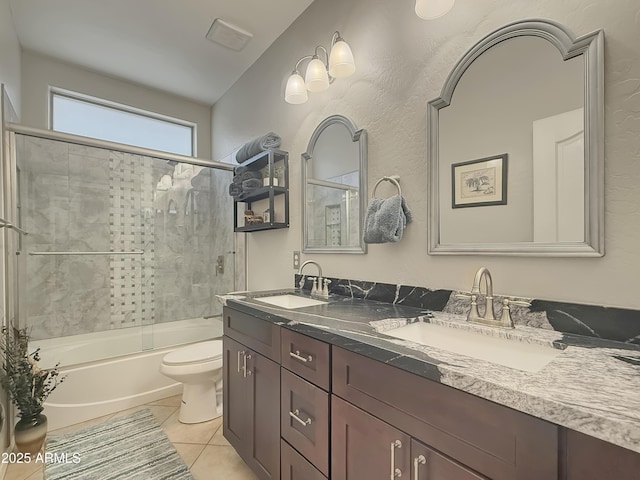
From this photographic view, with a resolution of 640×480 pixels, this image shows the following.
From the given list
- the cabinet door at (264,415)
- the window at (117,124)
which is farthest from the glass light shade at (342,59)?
the window at (117,124)

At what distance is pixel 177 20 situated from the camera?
7.20 ft

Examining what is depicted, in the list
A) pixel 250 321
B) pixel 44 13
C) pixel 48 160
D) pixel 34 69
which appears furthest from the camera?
pixel 34 69

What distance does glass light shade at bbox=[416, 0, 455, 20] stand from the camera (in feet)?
3.83

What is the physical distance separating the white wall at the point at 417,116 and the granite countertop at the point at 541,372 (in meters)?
0.20

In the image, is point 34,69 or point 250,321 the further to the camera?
point 34,69

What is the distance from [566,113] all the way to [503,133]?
0.63 ft

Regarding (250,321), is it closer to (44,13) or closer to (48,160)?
(48,160)

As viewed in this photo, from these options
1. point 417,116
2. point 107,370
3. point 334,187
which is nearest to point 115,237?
point 107,370

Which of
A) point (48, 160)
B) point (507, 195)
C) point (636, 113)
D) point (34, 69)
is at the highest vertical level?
point (34, 69)

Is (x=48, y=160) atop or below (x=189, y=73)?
below

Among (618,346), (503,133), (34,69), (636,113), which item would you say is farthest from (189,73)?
(618,346)

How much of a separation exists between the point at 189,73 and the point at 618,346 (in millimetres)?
3395

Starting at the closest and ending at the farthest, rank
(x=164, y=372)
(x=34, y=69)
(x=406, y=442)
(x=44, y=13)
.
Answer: (x=406, y=442) → (x=164, y=372) → (x=44, y=13) → (x=34, y=69)

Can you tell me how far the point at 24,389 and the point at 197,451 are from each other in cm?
101
